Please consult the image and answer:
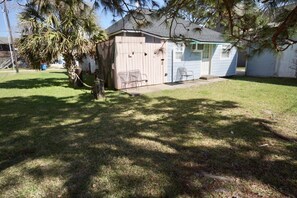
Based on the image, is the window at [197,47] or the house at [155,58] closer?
the house at [155,58]

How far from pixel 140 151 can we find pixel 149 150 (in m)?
0.15

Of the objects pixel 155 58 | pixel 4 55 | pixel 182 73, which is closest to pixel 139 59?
pixel 155 58

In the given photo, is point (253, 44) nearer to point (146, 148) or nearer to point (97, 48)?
point (146, 148)

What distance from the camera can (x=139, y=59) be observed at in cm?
920

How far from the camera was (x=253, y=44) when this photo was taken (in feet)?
14.7

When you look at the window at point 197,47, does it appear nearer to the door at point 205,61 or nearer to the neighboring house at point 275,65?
the door at point 205,61

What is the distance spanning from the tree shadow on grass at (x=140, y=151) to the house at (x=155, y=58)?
3.32 m

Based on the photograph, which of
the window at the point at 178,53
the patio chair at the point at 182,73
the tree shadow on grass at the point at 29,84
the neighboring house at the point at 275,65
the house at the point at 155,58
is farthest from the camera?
the neighboring house at the point at 275,65

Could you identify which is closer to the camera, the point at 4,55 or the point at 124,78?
the point at 124,78

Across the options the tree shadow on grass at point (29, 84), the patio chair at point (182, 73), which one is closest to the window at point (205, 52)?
the patio chair at point (182, 73)

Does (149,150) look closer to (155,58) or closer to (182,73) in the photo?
(155,58)

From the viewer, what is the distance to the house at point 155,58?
28.6 feet

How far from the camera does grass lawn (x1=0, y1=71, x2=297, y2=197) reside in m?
2.43

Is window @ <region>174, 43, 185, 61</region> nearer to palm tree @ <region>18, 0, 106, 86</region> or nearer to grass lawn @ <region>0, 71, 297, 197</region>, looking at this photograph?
palm tree @ <region>18, 0, 106, 86</region>
